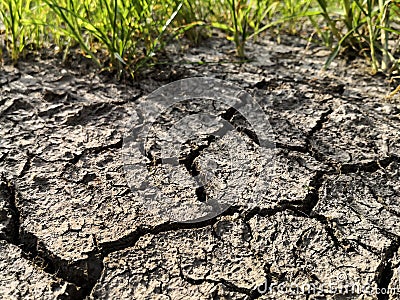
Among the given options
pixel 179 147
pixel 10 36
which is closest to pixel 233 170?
pixel 179 147

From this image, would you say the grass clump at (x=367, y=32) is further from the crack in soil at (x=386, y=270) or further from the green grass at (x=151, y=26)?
A: the crack in soil at (x=386, y=270)

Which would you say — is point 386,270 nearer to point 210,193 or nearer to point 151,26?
point 210,193

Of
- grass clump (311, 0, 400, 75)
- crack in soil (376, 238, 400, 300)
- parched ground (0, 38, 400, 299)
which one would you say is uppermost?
grass clump (311, 0, 400, 75)

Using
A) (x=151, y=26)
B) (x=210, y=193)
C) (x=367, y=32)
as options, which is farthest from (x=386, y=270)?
(x=151, y=26)

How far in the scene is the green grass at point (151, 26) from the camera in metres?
1.96

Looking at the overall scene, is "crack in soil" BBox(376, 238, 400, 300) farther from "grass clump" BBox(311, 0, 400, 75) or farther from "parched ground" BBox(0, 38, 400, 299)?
"grass clump" BBox(311, 0, 400, 75)

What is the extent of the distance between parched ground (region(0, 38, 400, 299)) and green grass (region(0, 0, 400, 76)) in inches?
3.5

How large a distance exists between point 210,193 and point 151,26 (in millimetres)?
800

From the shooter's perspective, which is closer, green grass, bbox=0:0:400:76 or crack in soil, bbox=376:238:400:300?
crack in soil, bbox=376:238:400:300

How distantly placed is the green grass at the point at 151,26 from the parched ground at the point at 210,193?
9cm

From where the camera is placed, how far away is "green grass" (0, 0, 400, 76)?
77.0 inches

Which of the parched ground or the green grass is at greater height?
the green grass

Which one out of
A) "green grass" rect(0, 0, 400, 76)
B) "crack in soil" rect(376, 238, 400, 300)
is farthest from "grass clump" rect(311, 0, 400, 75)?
"crack in soil" rect(376, 238, 400, 300)

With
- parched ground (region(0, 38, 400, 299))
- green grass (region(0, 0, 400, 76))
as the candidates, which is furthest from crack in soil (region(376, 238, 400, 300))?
green grass (region(0, 0, 400, 76))
